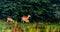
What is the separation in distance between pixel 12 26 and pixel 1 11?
68.1 inches

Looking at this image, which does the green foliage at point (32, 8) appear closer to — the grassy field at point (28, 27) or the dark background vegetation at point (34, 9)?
the dark background vegetation at point (34, 9)

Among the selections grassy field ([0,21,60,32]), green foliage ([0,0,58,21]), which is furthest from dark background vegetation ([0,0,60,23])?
grassy field ([0,21,60,32])

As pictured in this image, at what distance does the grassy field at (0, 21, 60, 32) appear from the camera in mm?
10227

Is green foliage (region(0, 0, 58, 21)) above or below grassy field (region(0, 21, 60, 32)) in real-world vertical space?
above

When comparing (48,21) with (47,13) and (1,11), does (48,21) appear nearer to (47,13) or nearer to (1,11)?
(47,13)

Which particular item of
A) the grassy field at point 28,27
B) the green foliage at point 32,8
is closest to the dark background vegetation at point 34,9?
the green foliage at point 32,8

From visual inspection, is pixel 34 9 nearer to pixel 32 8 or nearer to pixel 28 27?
pixel 32 8

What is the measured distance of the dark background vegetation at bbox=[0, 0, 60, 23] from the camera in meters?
11.6

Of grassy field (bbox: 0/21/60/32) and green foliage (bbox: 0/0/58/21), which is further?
green foliage (bbox: 0/0/58/21)

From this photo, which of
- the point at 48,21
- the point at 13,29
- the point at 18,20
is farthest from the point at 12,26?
the point at 48,21

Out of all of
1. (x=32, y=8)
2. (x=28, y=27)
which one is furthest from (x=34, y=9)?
(x=28, y=27)

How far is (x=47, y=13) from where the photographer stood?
11797 millimetres

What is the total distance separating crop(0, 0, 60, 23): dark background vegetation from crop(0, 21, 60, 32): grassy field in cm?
51

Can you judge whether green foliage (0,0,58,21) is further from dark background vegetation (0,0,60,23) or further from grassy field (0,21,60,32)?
grassy field (0,21,60,32)
